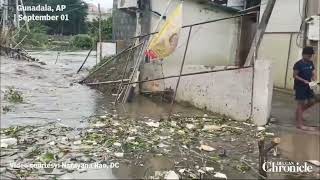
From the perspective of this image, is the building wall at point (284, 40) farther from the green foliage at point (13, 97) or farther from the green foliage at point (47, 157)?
the green foliage at point (47, 157)

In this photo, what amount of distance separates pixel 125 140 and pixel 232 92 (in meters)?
3.09

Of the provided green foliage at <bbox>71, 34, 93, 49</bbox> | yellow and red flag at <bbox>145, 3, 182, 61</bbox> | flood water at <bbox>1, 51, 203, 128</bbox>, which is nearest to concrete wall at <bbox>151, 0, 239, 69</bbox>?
flood water at <bbox>1, 51, 203, 128</bbox>

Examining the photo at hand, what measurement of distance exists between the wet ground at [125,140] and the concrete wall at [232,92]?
25 centimetres

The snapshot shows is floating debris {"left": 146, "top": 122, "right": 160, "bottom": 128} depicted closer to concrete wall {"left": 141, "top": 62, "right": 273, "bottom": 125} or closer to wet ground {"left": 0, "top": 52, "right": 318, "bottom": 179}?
wet ground {"left": 0, "top": 52, "right": 318, "bottom": 179}

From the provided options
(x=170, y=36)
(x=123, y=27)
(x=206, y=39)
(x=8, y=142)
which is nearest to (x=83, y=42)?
(x=123, y=27)

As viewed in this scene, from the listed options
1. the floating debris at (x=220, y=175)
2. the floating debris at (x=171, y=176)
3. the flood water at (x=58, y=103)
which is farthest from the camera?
the flood water at (x=58, y=103)

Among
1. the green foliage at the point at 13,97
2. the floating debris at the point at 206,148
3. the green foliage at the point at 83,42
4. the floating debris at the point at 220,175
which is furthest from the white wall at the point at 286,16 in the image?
the green foliage at the point at 83,42

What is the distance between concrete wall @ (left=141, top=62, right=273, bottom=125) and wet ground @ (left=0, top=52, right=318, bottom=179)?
0.25m

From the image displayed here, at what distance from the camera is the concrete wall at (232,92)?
9125 millimetres

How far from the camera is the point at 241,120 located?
9617mm

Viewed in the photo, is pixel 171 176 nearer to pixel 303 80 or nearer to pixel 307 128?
pixel 307 128

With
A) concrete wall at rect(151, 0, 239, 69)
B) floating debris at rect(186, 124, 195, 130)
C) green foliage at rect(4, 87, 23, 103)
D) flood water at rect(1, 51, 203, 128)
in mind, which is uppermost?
concrete wall at rect(151, 0, 239, 69)

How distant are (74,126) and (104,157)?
2.46 m

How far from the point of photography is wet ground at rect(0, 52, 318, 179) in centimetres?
621
